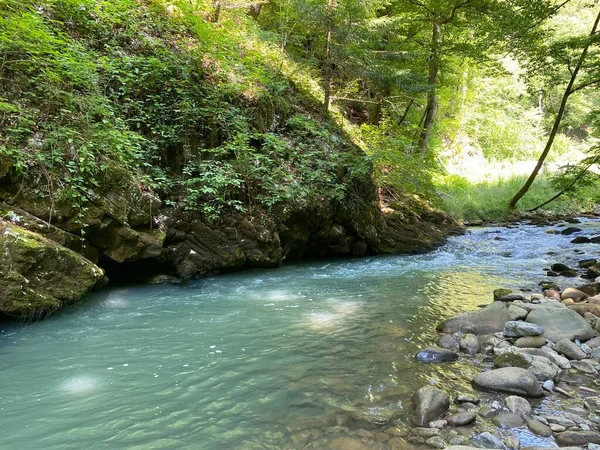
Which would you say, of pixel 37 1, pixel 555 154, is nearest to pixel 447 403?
pixel 37 1

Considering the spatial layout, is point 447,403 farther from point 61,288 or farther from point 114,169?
point 114,169

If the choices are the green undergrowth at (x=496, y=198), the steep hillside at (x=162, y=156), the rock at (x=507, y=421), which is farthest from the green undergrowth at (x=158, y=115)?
the green undergrowth at (x=496, y=198)

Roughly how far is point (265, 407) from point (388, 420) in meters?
1.04

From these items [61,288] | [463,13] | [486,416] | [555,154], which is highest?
[463,13]

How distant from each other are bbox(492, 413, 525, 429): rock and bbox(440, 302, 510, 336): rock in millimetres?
1973

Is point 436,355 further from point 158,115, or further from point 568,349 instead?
point 158,115

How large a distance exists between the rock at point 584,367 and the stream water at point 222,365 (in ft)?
3.74

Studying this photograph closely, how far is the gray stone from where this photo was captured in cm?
321

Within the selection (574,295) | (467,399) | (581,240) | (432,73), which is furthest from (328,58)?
(467,399)

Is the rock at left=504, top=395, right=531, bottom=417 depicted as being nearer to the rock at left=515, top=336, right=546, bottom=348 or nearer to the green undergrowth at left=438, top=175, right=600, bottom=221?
the rock at left=515, top=336, right=546, bottom=348

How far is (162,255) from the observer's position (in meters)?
7.50

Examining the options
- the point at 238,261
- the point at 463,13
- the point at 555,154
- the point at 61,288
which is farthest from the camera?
the point at 555,154

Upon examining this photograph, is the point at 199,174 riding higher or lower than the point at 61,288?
higher

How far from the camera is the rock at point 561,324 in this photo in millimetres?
4828
